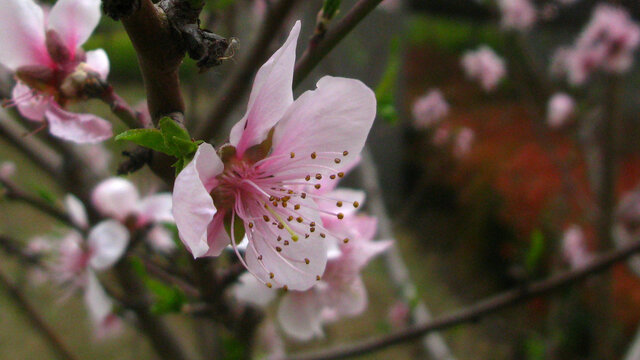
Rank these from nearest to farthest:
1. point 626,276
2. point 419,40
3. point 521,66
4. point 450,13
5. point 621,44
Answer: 1. point 621,44
2. point 626,276
3. point 521,66
4. point 450,13
5. point 419,40

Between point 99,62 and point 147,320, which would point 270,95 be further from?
point 147,320

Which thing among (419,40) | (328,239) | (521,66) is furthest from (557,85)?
(328,239)

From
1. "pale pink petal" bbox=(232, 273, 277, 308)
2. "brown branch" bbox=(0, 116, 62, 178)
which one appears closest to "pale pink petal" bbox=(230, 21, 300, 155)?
"pale pink petal" bbox=(232, 273, 277, 308)

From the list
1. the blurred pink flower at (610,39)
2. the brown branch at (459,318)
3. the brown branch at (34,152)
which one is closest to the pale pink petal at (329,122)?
the brown branch at (459,318)

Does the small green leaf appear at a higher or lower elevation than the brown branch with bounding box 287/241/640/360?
higher

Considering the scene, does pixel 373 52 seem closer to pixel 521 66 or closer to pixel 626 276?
pixel 521 66

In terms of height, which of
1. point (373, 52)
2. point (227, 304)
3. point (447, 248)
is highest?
point (227, 304)

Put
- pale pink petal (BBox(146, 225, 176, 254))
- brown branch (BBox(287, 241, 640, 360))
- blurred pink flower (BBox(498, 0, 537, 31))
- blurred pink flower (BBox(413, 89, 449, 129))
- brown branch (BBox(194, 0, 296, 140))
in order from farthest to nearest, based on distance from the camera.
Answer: blurred pink flower (BBox(413, 89, 449, 129)) < blurred pink flower (BBox(498, 0, 537, 31)) < pale pink petal (BBox(146, 225, 176, 254)) < brown branch (BBox(287, 241, 640, 360)) < brown branch (BBox(194, 0, 296, 140))

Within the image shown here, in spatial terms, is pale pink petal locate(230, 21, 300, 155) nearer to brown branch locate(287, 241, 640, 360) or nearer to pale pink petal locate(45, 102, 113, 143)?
pale pink petal locate(45, 102, 113, 143)
